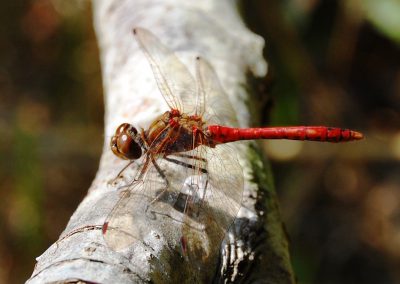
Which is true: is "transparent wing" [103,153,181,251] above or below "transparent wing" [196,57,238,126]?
below

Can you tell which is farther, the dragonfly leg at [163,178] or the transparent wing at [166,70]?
the transparent wing at [166,70]

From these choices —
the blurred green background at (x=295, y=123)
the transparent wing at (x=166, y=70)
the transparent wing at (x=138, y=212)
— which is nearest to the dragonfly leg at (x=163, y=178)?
the transparent wing at (x=138, y=212)

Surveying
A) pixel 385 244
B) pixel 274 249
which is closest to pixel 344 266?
pixel 385 244

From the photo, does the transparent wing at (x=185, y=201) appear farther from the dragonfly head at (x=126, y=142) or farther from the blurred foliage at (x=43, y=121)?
the blurred foliage at (x=43, y=121)

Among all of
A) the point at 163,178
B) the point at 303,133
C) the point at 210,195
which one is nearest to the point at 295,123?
the point at 303,133

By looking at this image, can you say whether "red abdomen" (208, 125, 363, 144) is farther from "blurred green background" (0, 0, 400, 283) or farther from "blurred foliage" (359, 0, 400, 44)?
"blurred foliage" (359, 0, 400, 44)

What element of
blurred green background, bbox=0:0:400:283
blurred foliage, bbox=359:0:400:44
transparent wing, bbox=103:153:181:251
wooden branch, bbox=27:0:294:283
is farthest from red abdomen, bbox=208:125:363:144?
blurred foliage, bbox=359:0:400:44

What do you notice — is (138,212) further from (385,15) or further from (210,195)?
(385,15)
